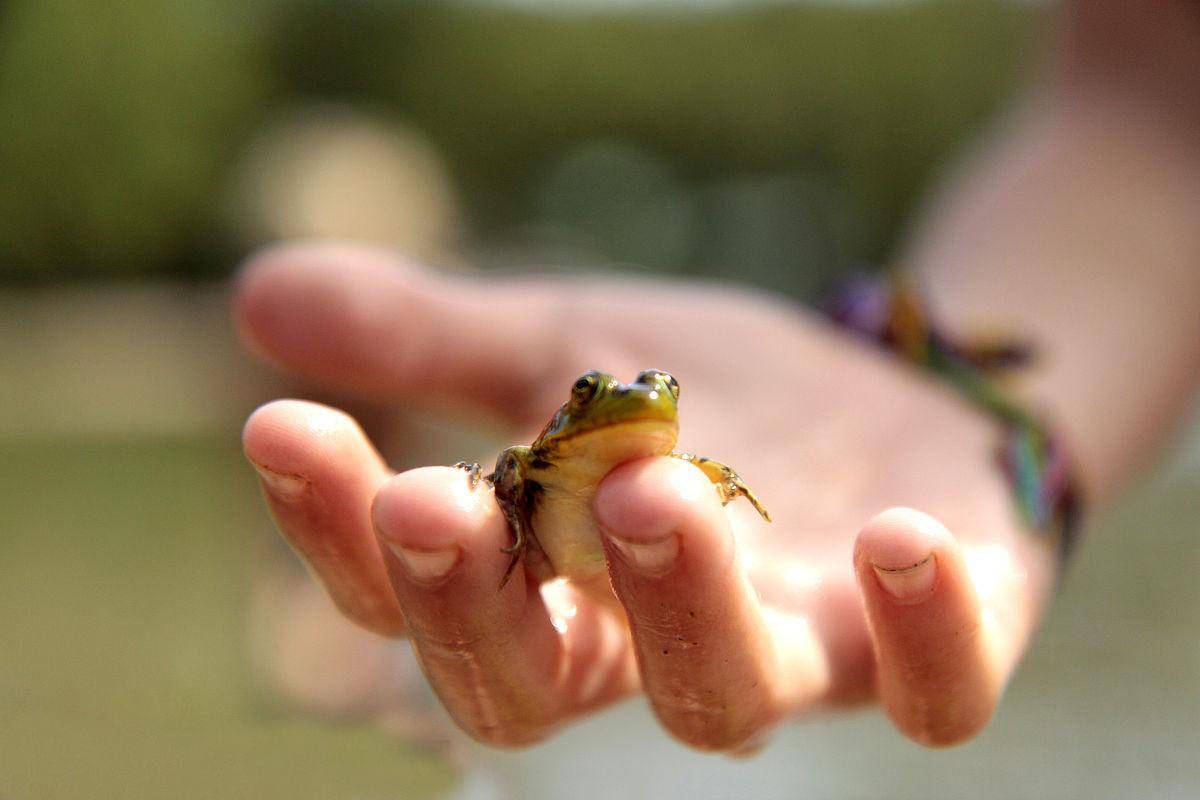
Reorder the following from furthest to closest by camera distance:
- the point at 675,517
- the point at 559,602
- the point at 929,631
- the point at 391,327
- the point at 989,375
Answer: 1. the point at 989,375
2. the point at 391,327
3. the point at 559,602
4. the point at 929,631
5. the point at 675,517

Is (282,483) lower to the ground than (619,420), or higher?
lower

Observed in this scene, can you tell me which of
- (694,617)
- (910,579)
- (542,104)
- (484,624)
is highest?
(910,579)

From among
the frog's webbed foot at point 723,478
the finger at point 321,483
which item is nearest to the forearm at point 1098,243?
the frog's webbed foot at point 723,478

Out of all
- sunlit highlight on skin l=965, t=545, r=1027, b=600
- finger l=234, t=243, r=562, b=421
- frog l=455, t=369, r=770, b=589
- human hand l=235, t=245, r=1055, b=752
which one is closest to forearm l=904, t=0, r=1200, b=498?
human hand l=235, t=245, r=1055, b=752

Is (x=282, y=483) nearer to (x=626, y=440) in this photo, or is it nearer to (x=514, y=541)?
(x=514, y=541)

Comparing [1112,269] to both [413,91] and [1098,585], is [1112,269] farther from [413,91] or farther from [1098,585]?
[413,91]

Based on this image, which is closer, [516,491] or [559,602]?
[516,491]

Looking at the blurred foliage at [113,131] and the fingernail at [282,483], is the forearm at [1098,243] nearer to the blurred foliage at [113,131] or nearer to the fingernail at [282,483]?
the fingernail at [282,483]

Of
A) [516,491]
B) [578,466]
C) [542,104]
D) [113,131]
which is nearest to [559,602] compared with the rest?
[516,491]
